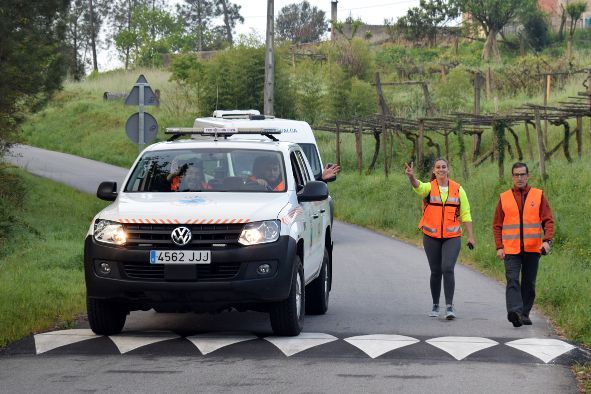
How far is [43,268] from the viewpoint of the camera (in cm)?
1716

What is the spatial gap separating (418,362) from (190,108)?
5335 cm

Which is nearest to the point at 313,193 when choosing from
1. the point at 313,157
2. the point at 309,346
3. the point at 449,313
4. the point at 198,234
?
the point at 198,234

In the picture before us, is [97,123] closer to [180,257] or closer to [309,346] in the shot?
[180,257]

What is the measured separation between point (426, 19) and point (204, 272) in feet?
241

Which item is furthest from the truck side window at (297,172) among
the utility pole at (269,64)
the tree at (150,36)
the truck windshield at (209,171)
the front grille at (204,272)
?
the tree at (150,36)

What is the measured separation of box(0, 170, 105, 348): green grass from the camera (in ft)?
40.4

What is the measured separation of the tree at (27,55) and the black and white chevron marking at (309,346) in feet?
38.2

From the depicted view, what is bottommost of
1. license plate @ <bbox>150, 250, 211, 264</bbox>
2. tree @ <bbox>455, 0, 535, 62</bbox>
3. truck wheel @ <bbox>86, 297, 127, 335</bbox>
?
truck wheel @ <bbox>86, 297, 127, 335</bbox>

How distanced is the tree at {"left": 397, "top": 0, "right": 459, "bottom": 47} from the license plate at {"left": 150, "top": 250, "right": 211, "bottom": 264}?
7090 cm

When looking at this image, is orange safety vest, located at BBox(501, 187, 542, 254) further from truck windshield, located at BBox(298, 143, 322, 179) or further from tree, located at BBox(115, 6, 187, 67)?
tree, located at BBox(115, 6, 187, 67)

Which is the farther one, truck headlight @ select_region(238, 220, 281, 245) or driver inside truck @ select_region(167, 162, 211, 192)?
driver inside truck @ select_region(167, 162, 211, 192)

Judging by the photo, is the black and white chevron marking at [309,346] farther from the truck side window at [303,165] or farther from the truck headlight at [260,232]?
the truck side window at [303,165]

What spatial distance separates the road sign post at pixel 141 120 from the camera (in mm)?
20812

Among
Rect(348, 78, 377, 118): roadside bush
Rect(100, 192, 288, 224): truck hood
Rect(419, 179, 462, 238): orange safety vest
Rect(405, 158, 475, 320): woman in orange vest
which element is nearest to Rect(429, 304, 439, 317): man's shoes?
Rect(405, 158, 475, 320): woman in orange vest
